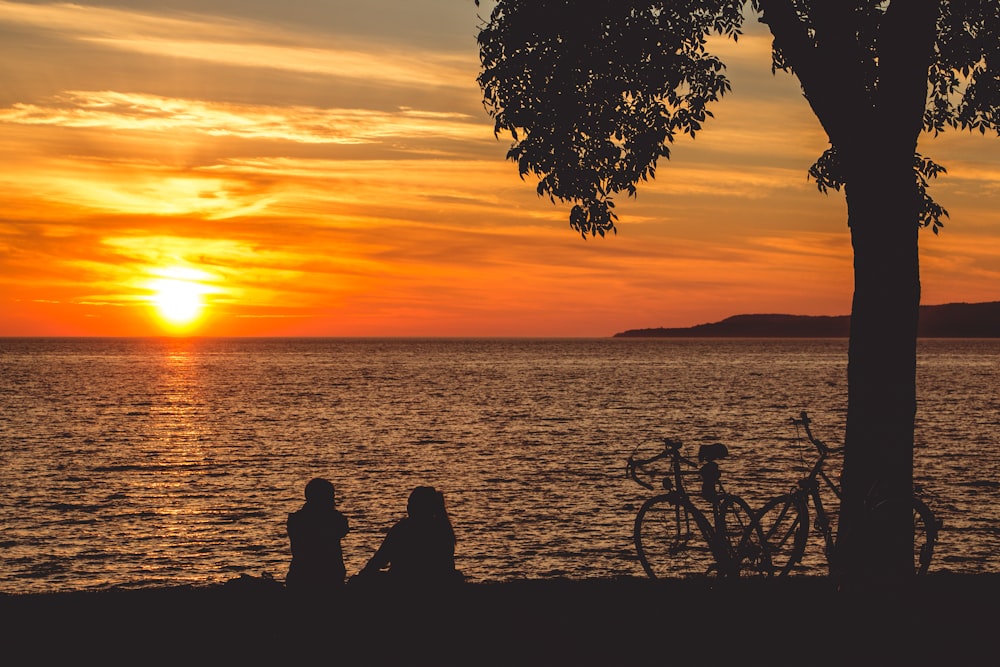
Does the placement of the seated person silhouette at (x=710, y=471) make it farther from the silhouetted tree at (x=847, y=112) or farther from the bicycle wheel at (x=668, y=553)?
the bicycle wheel at (x=668, y=553)

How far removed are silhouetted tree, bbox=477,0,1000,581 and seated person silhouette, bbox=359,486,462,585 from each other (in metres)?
4.71

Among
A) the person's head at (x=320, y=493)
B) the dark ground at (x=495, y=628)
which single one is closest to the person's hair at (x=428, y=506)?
the dark ground at (x=495, y=628)

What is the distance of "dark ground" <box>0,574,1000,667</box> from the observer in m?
9.18

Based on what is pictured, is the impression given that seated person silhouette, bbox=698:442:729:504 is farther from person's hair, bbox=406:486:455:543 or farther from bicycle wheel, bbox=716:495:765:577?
person's hair, bbox=406:486:455:543

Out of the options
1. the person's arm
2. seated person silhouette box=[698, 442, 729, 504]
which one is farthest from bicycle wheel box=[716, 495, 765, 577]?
the person's arm

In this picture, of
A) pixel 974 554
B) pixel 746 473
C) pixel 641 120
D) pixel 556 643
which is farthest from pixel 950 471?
pixel 556 643

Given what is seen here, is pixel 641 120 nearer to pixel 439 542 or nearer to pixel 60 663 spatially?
pixel 439 542

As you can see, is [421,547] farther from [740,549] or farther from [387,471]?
[387,471]

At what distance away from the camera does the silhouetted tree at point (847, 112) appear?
1132cm

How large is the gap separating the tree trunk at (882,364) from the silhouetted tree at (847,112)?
2cm

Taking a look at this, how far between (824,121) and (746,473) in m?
34.9

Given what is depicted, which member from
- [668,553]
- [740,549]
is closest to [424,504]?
[740,549]

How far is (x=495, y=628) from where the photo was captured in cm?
1009

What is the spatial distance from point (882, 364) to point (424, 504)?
5.13 meters
